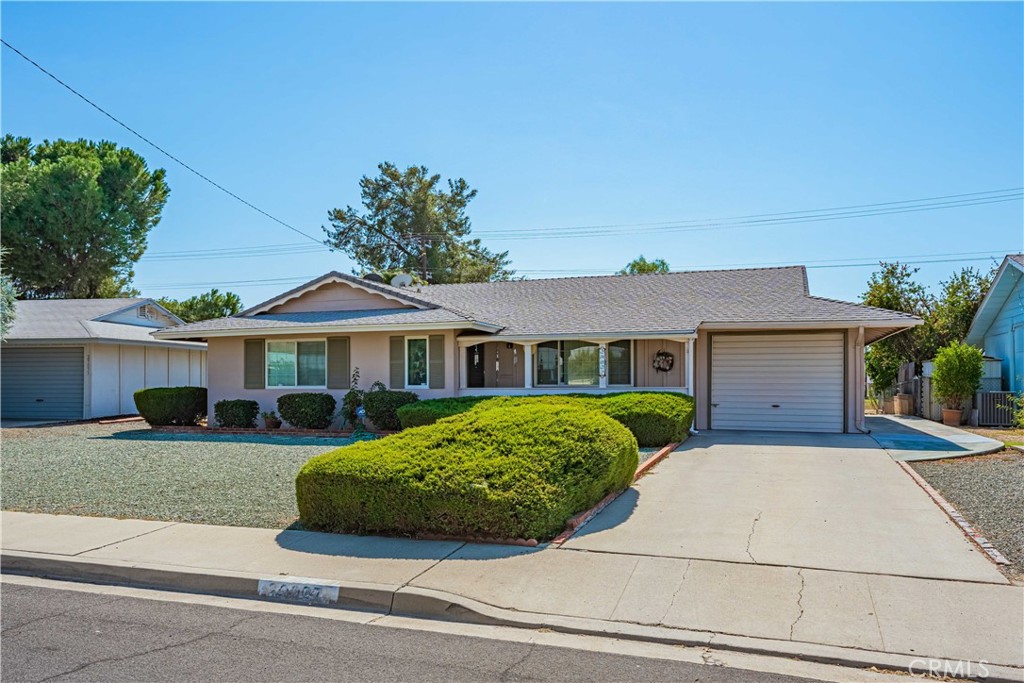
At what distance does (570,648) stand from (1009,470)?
9.14m

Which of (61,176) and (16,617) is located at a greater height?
(61,176)

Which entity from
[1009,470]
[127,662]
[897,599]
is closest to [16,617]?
[127,662]

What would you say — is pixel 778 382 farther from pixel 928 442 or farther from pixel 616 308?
pixel 616 308

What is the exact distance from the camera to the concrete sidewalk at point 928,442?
41.9 ft

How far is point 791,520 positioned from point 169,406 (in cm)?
1682

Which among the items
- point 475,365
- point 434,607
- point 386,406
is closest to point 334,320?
point 386,406

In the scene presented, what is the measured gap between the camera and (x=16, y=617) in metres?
5.48

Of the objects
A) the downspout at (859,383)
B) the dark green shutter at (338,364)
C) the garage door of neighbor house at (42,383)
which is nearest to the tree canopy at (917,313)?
the downspout at (859,383)

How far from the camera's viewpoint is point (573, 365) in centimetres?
1853

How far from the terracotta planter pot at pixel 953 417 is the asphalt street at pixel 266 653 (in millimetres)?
18501

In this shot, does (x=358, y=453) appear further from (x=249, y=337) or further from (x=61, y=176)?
(x=61, y=176)

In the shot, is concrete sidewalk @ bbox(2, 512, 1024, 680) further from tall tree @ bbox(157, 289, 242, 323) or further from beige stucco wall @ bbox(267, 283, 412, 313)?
tall tree @ bbox(157, 289, 242, 323)

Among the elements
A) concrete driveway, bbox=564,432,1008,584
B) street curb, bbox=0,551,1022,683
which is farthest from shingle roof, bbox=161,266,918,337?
street curb, bbox=0,551,1022,683

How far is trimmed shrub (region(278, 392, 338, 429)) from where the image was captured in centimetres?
1788
